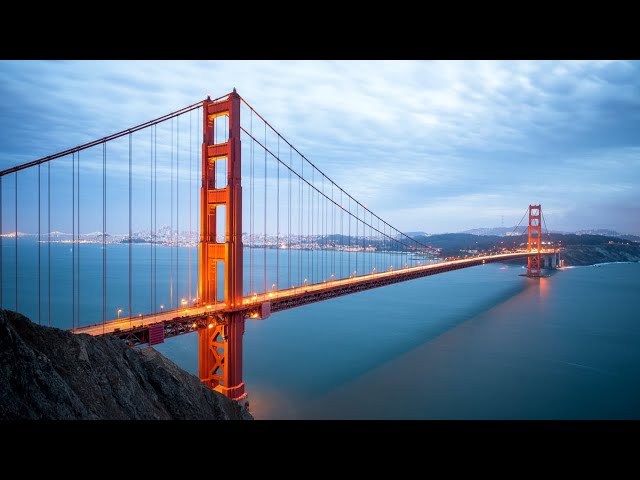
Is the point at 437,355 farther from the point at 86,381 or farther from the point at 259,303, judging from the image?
the point at 86,381

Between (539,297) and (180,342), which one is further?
(539,297)

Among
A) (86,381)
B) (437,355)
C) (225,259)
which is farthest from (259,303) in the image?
(437,355)

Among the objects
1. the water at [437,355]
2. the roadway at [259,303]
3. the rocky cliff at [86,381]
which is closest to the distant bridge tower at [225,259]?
the roadway at [259,303]

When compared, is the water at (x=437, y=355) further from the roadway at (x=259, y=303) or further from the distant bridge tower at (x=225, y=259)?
the roadway at (x=259, y=303)

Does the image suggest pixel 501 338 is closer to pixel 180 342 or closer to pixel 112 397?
pixel 180 342
